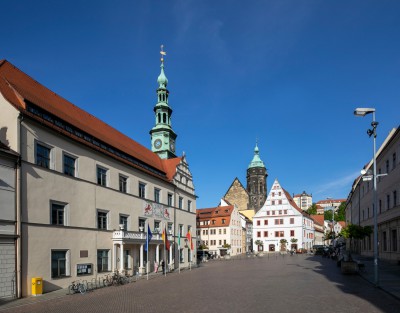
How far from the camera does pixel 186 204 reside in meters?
50.2

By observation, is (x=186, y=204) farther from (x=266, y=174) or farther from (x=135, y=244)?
(x=266, y=174)

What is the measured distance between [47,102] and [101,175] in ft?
22.9

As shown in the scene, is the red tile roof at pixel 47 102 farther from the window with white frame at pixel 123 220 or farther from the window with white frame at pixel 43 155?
the window with white frame at pixel 123 220

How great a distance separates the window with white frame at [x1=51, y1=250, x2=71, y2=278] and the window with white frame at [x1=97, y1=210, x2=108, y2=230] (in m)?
4.52

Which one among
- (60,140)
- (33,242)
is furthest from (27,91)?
(33,242)

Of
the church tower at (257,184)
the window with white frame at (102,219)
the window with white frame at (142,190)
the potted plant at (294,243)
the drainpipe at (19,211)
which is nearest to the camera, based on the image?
the drainpipe at (19,211)

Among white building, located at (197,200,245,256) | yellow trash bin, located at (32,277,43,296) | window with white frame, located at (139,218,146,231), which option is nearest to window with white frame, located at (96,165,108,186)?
window with white frame, located at (139,218,146,231)

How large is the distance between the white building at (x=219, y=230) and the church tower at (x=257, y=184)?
3407cm

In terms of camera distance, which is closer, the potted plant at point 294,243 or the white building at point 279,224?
the potted plant at point 294,243

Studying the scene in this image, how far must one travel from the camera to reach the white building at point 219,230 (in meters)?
85.4

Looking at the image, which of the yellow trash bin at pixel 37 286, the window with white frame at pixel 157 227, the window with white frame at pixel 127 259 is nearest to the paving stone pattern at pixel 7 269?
the yellow trash bin at pixel 37 286

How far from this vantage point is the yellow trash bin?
21703 millimetres

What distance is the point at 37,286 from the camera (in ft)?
71.8

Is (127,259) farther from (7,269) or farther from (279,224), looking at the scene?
(279,224)
